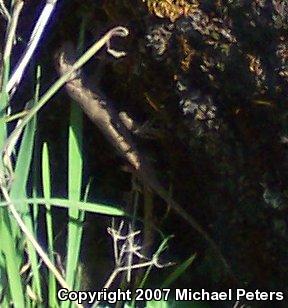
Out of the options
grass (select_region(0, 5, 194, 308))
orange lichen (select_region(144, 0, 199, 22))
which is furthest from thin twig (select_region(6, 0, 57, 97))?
orange lichen (select_region(144, 0, 199, 22))

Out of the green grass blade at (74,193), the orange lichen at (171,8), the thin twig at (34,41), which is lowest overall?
the green grass blade at (74,193)

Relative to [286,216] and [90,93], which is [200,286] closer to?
[286,216]

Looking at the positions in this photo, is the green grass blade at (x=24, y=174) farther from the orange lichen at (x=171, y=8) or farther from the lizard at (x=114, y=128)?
the orange lichen at (x=171, y=8)

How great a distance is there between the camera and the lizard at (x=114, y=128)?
4.31 feet

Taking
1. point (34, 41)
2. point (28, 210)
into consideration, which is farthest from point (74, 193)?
point (34, 41)

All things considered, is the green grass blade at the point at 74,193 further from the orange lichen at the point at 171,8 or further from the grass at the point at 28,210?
the orange lichen at the point at 171,8

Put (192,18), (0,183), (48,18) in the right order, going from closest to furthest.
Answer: (192,18), (0,183), (48,18)

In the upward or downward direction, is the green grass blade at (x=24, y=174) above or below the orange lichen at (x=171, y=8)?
below

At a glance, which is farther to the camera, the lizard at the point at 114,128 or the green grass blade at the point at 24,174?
the lizard at the point at 114,128

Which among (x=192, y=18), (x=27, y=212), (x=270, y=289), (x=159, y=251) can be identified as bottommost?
(x=270, y=289)

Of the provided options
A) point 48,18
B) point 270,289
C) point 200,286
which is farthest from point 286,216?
point 48,18

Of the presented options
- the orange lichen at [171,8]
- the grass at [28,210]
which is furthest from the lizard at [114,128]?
the orange lichen at [171,8]

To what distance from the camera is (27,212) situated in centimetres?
124

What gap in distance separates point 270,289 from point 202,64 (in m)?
0.39
